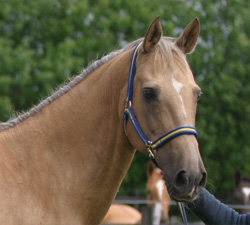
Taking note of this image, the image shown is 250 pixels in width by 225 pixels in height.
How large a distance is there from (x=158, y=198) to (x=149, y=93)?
8248mm

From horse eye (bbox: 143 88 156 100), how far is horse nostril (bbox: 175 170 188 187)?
1.75ft

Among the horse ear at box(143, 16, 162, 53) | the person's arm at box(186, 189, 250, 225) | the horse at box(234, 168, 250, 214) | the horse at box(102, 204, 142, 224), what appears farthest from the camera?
the horse at box(102, 204, 142, 224)

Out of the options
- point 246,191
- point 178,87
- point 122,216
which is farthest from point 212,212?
point 122,216

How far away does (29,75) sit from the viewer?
16938 millimetres

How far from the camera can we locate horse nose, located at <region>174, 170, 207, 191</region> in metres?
2.66

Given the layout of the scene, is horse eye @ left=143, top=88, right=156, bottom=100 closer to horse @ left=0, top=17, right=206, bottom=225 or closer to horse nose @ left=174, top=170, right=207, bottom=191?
horse @ left=0, top=17, right=206, bottom=225

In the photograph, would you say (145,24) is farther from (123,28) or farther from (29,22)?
(29,22)

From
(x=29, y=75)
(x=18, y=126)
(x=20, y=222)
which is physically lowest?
(x=29, y=75)

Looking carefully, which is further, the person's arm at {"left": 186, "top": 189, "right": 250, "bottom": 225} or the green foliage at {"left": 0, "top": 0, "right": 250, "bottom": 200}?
the green foliage at {"left": 0, "top": 0, "right": 250, "bottom": 200}

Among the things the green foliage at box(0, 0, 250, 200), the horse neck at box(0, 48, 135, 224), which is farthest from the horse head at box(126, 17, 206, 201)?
the green foliage at box(0, 0, 250, 200)

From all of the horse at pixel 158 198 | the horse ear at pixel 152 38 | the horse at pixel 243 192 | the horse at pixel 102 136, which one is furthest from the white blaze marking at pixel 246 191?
the horse ear at pixel 152 38

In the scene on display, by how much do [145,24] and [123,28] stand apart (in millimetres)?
969

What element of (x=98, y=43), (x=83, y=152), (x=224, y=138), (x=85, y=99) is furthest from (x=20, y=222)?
(x=224, y=138)

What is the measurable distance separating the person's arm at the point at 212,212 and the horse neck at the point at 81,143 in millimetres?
712
